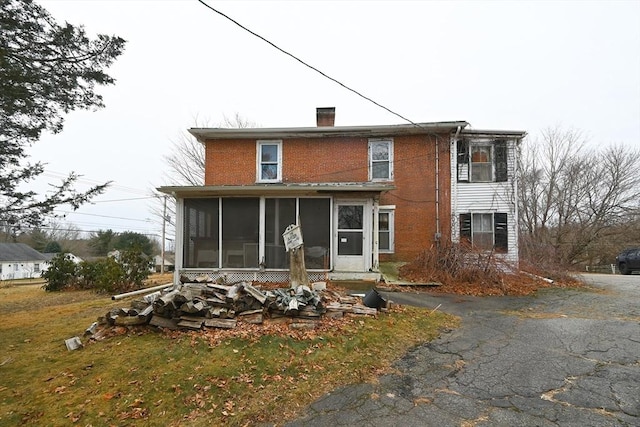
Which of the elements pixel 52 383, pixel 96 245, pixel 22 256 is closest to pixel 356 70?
pixel 52 383

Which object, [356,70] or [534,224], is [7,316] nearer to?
[356,70]

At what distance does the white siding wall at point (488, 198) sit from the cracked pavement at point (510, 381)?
6.08 m

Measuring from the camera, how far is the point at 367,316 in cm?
628

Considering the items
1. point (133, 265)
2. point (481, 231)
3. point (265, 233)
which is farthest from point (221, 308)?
point (481, 231)

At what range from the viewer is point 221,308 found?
571 cm

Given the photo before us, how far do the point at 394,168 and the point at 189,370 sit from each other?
35.4ft

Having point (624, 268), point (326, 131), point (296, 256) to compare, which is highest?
point (326, 131)

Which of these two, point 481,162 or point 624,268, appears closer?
point 481,162

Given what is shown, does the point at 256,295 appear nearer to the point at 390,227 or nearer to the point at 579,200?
the point at 390,227

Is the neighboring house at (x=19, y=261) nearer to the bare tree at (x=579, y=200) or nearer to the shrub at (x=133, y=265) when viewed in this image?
the shrub at (x=133, y=265)

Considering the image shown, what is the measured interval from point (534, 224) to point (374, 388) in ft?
82.7

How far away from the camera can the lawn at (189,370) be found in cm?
331

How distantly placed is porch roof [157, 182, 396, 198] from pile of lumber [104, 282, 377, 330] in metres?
3.84

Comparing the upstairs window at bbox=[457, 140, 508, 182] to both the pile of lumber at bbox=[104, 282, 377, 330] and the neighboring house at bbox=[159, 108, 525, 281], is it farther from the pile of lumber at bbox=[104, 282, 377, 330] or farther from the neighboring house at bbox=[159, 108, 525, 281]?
the pile of lumber at bbox=[104, 282, 377, 330]
